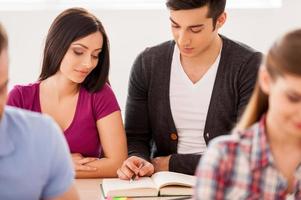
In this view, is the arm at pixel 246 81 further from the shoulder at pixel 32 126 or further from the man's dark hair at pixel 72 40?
the shoulder at pixel 32 126

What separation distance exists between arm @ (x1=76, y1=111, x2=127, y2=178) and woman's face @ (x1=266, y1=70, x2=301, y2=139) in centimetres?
95

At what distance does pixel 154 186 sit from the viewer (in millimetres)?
1965

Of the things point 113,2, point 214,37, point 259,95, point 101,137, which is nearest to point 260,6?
point 113,2

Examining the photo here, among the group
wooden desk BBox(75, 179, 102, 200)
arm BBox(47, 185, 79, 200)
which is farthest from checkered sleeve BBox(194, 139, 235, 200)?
wooden desk BBox(75, 179, 102, 200)

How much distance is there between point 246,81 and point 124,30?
1.18 m

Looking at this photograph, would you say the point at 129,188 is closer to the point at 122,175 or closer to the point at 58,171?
the point at 122,175

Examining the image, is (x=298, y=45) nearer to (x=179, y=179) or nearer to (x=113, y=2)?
(x=179, y=179)

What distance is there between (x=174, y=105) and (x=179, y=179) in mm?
489

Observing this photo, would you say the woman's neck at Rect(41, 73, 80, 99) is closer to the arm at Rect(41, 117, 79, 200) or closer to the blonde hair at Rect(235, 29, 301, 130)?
the arm at Rect(41, 117, 79, 200)

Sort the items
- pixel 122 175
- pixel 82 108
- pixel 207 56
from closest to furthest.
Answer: pixel 122 175
pixel 82 108
pixel 207 56

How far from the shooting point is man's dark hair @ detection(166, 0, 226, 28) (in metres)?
2.20

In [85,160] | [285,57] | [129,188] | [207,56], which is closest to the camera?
[285,57]

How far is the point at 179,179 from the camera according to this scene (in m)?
1.98

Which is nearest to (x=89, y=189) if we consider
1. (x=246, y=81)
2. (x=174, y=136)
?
(x=174, y=136)
